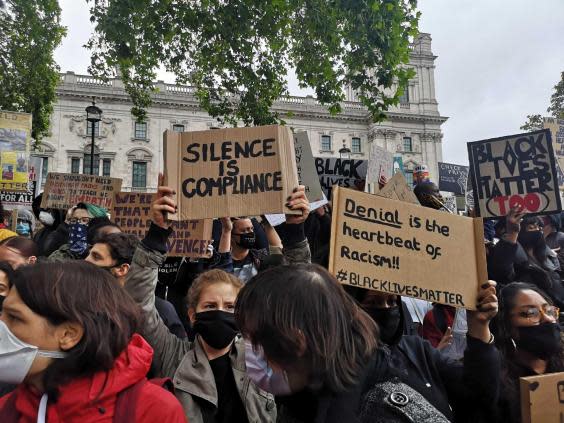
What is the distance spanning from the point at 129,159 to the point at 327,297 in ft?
141

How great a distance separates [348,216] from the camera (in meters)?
2.17

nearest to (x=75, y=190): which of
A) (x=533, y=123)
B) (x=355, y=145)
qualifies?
(x=533, y=123)

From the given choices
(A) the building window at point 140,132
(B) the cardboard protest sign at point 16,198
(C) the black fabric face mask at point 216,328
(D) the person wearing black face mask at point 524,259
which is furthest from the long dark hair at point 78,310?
(A) the building window at point 140,132

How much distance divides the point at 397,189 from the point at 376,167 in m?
2.50

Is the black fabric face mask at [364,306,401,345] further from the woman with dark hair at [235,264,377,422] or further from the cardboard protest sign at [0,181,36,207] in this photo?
the cardboard protest sign at [0,181,36,207]

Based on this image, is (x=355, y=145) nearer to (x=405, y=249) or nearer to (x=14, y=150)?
Answer: (x=14, y=150)

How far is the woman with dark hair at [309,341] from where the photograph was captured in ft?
4.88

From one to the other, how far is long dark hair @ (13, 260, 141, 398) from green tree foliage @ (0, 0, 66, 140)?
477 inches

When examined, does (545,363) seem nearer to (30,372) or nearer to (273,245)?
(273,245)

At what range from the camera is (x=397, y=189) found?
11.2 feet

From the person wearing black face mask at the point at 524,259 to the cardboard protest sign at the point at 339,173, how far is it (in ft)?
6.75

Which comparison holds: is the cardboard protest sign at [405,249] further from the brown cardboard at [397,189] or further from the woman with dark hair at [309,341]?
the brown cardboard at [397,189]

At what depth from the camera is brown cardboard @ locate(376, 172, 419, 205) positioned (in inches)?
132

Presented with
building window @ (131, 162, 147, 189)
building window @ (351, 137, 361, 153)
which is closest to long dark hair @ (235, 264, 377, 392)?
building window @ (131, 162, 147, 189)
